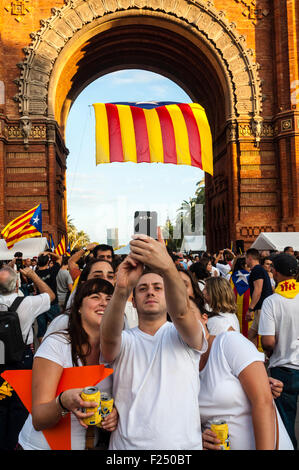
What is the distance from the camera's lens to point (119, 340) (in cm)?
252

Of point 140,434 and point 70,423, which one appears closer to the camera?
point 140,434

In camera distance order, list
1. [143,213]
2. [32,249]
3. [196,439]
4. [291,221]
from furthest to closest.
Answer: [291,221] < [32,249] < [143,213] < [196,439]

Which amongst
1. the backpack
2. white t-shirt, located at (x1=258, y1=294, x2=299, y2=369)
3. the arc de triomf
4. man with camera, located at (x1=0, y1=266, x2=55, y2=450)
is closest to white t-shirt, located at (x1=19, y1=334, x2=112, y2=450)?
the backpack

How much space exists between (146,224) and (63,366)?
113cm

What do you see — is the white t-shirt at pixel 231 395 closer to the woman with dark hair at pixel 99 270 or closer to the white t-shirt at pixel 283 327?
the white t-shirt at pixel 283 327

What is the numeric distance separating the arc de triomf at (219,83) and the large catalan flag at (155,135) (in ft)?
51.8

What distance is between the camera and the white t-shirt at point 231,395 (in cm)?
259

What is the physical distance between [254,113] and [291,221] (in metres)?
5.33

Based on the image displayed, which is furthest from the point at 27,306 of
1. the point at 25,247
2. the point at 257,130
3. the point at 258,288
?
the point at 257,130

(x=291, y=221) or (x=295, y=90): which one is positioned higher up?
(x=295, y=90)

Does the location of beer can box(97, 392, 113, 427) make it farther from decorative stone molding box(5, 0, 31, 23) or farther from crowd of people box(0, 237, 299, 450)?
decorative stone molding box(5, 0, 31, 23)
